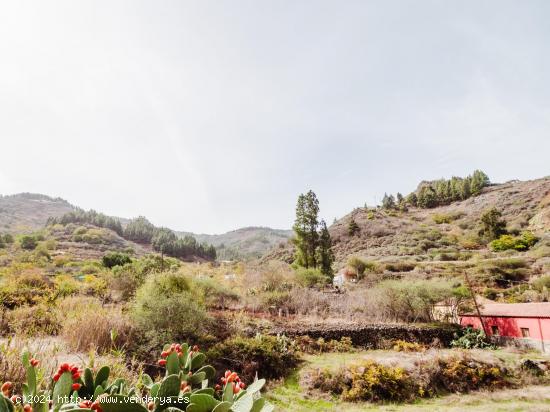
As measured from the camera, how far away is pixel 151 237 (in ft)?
374

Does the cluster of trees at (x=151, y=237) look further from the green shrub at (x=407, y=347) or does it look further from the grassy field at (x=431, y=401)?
the grassy field at (x=431, y=401)

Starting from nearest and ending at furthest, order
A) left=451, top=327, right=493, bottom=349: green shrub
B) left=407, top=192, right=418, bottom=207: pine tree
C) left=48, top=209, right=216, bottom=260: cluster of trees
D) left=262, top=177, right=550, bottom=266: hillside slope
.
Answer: left=451, top=327, right=493, bottom=349: green shrub → left=262, top=177, right=550, bottom=266: hillside slope → left=407, top=192, right=418, bottom=207: pine tree → left=48, top=209, right=216, bottom=260: cluster of trees

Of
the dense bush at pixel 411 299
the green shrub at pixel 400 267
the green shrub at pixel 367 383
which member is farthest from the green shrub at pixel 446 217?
the green shrub at pixel 367 383

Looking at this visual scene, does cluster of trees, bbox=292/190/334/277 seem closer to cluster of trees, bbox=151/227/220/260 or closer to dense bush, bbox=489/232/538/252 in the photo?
dense bush, bbox=489/232/538/252

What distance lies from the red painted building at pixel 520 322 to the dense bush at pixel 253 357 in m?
11.7

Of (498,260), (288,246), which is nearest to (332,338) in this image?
(498,260)

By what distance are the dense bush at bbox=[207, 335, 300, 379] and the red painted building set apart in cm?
1174

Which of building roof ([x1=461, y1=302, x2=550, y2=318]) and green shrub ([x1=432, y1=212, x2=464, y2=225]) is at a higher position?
green shrub ([x1=432, y1=212, x2=464, y2=225])

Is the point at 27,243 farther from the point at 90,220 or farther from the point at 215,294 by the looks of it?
the point at 215,294

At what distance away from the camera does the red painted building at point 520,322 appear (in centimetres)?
1390

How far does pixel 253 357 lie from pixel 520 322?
538 inches

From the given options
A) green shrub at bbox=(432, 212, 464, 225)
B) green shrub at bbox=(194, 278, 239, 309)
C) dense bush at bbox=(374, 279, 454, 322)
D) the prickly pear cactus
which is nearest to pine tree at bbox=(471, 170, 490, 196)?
green shrub at bbox=(432, 212, 464, 225)

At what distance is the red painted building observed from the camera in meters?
13.9

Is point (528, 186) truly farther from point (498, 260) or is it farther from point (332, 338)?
point (332, 338)
